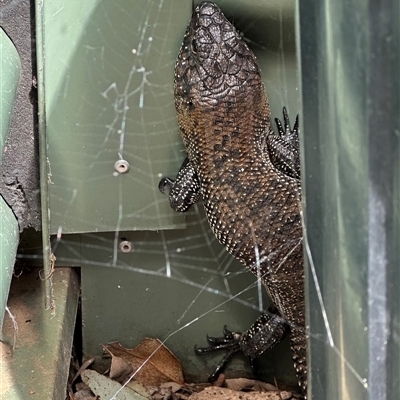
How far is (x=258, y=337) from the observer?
6.64 ft

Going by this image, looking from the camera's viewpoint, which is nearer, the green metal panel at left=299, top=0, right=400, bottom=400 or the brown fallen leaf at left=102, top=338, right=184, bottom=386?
the green metal panel at left=299, top=0, right=400, bottom=400

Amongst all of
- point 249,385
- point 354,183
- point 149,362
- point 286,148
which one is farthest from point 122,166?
point 354,183

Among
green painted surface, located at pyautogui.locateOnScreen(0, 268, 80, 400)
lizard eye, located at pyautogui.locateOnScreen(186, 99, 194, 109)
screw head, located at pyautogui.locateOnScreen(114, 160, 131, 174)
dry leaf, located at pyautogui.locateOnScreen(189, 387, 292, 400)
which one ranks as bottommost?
dry leaf, located at pyautogui.locateOnScreen(189, 387, 292, 400)

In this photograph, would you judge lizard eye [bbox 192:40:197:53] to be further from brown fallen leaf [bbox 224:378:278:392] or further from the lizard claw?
brown fallen leaf [bbox 224:378:278:392]

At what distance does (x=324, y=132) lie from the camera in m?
0.85

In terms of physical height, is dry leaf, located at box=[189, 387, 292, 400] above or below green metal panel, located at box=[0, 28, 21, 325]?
below

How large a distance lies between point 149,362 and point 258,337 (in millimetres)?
304

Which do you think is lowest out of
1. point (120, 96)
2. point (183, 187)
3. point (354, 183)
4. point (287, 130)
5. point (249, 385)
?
point (249, 385)

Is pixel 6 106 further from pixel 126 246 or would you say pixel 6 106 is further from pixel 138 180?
pixel 126 246

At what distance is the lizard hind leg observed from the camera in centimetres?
201

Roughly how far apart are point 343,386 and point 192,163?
1.00 meters

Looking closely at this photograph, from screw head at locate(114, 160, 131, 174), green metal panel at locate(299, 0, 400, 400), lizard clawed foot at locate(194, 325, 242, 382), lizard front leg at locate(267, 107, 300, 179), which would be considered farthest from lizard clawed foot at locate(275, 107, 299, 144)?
green metal panel at locate(299, 0, 400, 400)

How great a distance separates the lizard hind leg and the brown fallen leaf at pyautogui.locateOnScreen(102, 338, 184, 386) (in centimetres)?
12

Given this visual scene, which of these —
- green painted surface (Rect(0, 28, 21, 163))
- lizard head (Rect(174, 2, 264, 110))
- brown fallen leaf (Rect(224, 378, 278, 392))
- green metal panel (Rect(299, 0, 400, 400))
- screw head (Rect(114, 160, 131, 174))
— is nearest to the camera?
green metal panel (Rect(299, 0, 400, 400))
